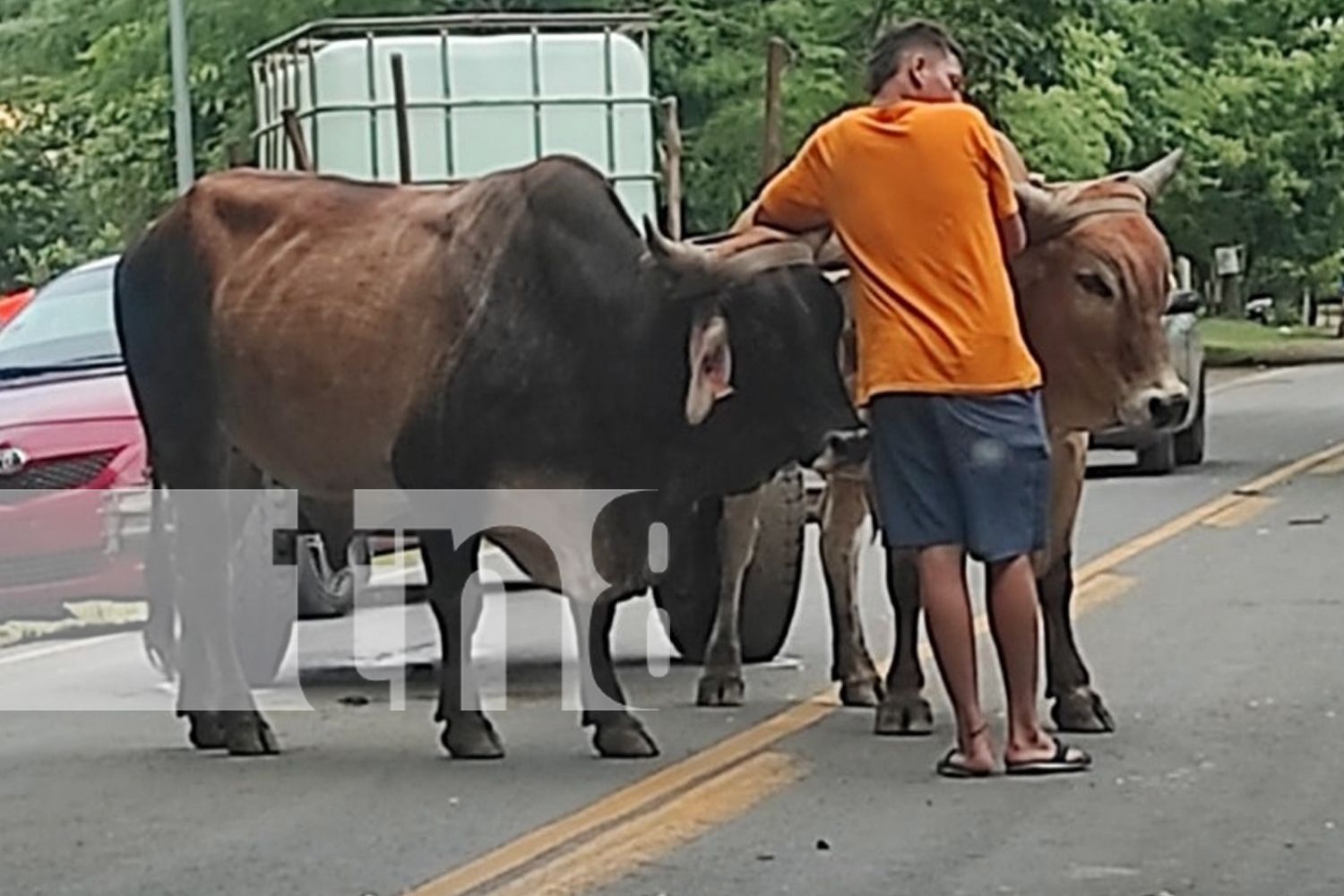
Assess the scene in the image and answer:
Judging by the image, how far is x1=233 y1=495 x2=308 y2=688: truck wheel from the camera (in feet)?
40.0

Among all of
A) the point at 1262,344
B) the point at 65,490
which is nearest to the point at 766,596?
the point at 65,490

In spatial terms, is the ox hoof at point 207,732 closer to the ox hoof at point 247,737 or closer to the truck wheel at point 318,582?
the ox hoof at point 247,737

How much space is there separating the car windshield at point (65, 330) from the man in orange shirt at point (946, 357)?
24.2ft

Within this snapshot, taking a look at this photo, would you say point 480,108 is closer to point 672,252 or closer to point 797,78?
point 672,252

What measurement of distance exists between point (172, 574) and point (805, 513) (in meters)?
2.71

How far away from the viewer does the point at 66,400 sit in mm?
16031

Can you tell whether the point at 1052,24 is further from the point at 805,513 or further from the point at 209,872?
the point at 209,872

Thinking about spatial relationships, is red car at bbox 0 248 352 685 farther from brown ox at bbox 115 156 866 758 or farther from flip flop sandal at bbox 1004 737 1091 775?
flip flop sandal at bbox 1004 737 1091 775

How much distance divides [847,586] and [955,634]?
1.93 meters

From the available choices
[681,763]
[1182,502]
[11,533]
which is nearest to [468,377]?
[681,763]

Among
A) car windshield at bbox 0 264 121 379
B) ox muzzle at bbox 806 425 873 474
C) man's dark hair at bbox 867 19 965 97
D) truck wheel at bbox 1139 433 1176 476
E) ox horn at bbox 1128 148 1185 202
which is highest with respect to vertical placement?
man's dark hair at bbox 867 19 965 97

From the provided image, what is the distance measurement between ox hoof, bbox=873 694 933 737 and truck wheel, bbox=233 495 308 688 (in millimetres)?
2530

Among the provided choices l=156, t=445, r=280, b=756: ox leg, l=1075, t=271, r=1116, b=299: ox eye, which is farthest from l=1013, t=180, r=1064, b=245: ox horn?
l=156, t=445, r=280, b=756: ox leg

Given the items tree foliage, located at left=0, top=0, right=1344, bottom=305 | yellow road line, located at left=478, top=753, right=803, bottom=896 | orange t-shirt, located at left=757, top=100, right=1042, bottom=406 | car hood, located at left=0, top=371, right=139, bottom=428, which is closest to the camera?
yellow road line, located at left=478, top=753, right=803, bottom=896
